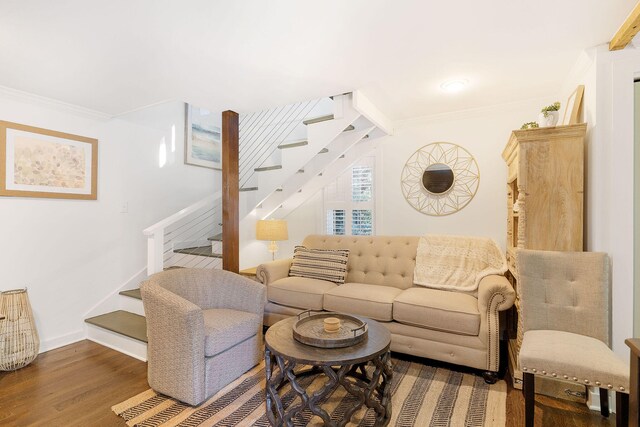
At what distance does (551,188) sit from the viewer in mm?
2035

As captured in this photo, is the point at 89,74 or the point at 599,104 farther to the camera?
the point at 89,74

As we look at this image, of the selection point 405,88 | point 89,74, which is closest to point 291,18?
point 405,88

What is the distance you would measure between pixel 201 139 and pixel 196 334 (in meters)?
2.96

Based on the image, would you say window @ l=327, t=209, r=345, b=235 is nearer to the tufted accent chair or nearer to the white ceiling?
the white ceiling

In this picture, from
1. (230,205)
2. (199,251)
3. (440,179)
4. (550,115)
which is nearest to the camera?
(550,115)

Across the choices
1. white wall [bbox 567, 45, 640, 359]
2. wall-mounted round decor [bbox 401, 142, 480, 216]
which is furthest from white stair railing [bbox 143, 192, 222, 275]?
white wall [bbox 567, 45, 640, 359]

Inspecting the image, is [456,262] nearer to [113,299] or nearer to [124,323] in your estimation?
[124,323]

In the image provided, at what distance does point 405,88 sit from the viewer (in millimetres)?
2662

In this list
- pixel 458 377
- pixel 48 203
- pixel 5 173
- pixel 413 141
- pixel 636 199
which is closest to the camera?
pixel 636 199

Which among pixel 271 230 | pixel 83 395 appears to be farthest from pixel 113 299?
pixel 271 230

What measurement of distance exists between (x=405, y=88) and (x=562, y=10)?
1165mm

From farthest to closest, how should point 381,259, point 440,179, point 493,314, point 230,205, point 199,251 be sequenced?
point 199,251, point 440,179, point 381,259, point 230,205, point 493,314

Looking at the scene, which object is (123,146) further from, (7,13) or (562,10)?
(562,10)

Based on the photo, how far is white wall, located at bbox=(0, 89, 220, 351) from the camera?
2633mm
